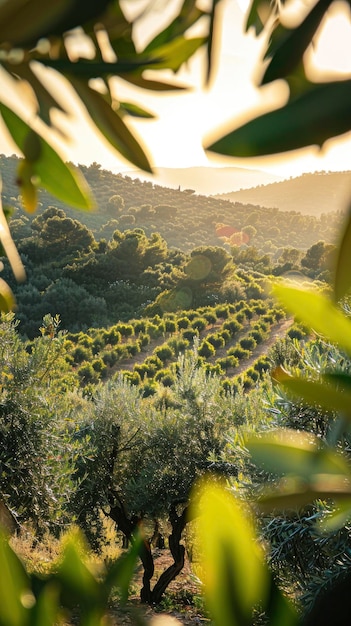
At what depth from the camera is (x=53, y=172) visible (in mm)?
298

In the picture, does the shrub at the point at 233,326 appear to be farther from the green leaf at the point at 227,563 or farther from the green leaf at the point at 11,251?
the green leaf at the point at 227,563

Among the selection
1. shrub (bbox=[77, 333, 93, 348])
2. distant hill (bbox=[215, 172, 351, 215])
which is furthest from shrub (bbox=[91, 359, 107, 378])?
distant hill (bbox=[215, 172, 351, 215])

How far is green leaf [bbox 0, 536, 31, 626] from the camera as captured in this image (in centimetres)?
15

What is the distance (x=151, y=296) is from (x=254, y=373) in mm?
7363

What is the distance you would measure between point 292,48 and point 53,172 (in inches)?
6.3

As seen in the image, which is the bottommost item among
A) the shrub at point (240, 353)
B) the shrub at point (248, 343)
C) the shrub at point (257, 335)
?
the shrub at point (240, 353)

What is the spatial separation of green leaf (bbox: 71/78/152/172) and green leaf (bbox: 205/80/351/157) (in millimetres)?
179

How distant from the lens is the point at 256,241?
32938 mm

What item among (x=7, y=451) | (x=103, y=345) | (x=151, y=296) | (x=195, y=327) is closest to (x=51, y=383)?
(x=7, y=451)

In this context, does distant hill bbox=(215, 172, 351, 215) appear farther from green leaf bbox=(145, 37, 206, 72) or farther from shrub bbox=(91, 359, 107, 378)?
shrub bbox=(91, 359, 107, 378)

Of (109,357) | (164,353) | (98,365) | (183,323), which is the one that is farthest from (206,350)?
(98,365)

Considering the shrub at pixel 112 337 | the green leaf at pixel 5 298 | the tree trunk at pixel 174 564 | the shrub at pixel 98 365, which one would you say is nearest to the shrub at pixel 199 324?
the shrub at pixel 112 337

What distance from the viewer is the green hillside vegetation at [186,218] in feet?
98.7

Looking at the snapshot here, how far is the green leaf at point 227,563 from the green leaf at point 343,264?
0.06 metres
